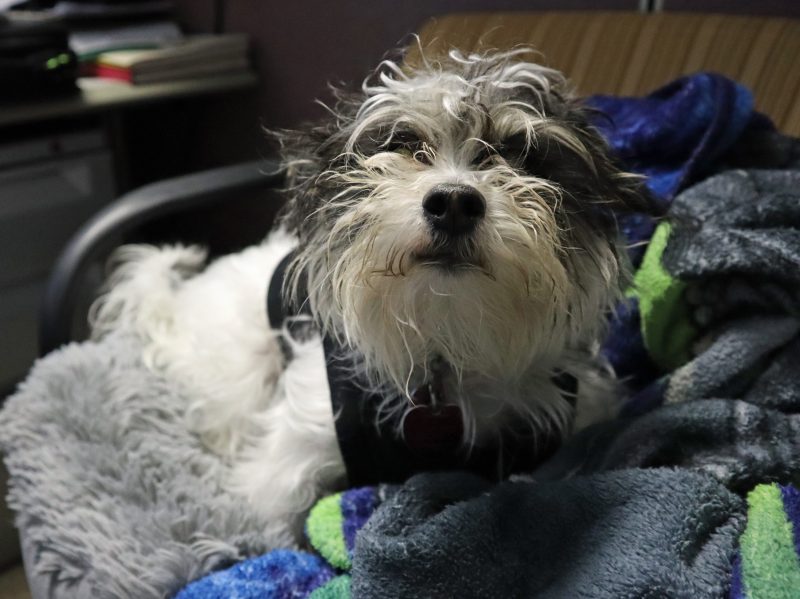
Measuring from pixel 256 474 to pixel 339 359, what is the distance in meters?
0.28

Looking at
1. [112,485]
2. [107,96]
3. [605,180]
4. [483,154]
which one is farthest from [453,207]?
[107,96]

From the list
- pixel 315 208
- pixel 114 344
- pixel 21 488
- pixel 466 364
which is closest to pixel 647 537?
pixel 466 364

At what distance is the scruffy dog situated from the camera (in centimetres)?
88

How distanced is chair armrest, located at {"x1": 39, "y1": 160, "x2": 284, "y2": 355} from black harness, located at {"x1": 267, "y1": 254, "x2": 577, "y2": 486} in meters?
0.48

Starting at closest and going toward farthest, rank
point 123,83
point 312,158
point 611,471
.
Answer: point 611,471 → point 312,158 → point 123,83

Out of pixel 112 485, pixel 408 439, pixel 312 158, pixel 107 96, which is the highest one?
pixel 312 158

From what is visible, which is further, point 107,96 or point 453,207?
point 107,96

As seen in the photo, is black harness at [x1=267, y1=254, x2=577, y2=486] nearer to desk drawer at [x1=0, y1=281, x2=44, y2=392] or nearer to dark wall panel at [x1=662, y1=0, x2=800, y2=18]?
dark wall panel at [x1=662, y1=0, x2=800, y2=18]

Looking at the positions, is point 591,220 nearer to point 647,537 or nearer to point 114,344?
point 647,537

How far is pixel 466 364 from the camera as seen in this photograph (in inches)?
41.0

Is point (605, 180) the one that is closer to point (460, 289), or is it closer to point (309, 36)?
point (460, 289)

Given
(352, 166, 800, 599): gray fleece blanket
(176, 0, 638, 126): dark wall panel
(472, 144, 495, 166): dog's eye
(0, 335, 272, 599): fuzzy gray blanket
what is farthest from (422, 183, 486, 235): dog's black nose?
(176, 0, 638, 126): dark wall panel

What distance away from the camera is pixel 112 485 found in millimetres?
1154

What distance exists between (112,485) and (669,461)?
80 cm
